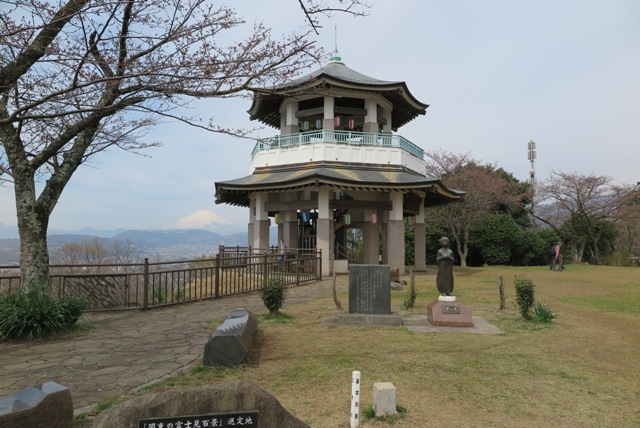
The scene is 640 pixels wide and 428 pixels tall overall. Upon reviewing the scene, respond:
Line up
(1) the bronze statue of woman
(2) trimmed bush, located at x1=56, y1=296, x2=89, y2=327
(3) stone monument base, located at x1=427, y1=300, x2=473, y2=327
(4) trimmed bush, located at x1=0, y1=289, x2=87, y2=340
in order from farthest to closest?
(1) the bronze statue of woman
(3) stone monument base, located at x1=427, y1=300, x2=473, y2=327
(2) trimmed bush, located at x1=56, y1=296, x2=89, y2=327
(4) trimmed bush, located at x1=0, y1=289, x2=87, y2=340

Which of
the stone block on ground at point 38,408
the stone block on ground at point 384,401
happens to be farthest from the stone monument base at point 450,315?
the stone block on ground at point 38,408

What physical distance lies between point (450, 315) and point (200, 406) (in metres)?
6.23

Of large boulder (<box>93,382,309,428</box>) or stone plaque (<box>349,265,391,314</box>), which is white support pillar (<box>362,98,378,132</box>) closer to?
stone plaque (<box>349,265,391,314</box>)

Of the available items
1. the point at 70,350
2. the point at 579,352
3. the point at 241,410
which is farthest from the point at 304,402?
the point at 579,352

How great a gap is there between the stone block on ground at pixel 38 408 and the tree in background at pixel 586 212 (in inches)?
1362

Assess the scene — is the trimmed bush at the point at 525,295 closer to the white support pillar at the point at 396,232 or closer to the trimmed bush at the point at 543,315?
the trimmed bush at the point at 543,315

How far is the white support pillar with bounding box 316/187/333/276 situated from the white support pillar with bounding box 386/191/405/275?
2972mm

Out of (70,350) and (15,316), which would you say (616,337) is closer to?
(70,350)

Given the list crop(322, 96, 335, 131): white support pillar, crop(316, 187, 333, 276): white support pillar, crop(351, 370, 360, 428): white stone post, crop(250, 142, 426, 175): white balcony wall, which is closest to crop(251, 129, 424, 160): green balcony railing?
crop(250, 142, 426, 175): white balcony wall

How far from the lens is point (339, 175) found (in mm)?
16219

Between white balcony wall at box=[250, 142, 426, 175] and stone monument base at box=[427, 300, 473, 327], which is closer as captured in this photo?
stone monument base at box=[427, 300, 473, 327]

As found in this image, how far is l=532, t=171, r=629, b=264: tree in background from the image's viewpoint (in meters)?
29.7

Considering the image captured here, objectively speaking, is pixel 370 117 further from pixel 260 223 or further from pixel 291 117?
pixel 260 223

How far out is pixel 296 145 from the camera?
60.2ft
